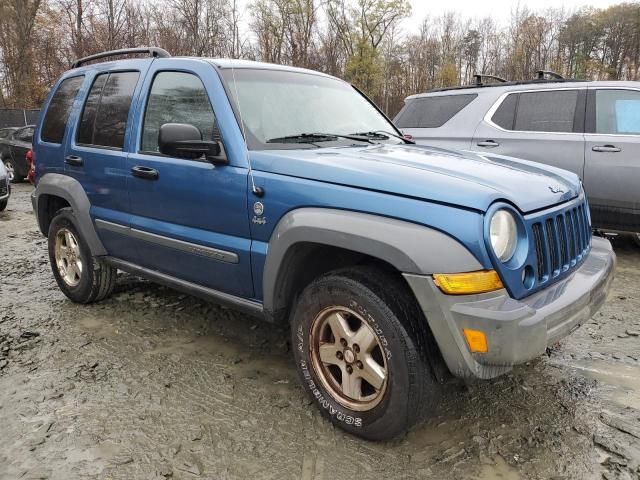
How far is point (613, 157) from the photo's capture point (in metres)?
5.23

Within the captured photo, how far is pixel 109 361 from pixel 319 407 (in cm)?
150

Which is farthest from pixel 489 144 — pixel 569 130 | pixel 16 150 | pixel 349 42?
pixel 349 42

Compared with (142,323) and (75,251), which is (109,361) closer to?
(142,323)

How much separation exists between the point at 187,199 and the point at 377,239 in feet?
4.34

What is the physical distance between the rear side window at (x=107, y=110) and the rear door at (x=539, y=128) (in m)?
3.93

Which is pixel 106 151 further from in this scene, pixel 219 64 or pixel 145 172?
pixel 219 64

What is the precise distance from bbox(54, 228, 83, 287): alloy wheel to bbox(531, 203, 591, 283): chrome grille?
3.40 metres

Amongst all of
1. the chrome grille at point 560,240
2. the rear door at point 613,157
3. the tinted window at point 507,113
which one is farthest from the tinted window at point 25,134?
the chrome grille at point 560,240

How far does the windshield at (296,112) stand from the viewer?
2.89 m

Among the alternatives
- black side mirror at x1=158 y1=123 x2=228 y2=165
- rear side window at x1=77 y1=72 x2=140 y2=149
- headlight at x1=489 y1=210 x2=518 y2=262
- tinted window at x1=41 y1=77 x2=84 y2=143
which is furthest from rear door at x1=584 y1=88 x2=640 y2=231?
tinted window at x1=41 y1=77 x2=84 y2=143

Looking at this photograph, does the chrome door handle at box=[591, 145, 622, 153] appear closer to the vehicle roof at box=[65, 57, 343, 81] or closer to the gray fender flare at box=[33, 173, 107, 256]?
the vehicle roof at box=[65, 57, 343, 81]

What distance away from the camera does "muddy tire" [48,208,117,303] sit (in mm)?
3996

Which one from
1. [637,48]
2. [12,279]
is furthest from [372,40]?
[12,279]

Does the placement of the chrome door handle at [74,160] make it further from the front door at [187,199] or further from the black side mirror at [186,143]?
the black side mirror at [186,143]
